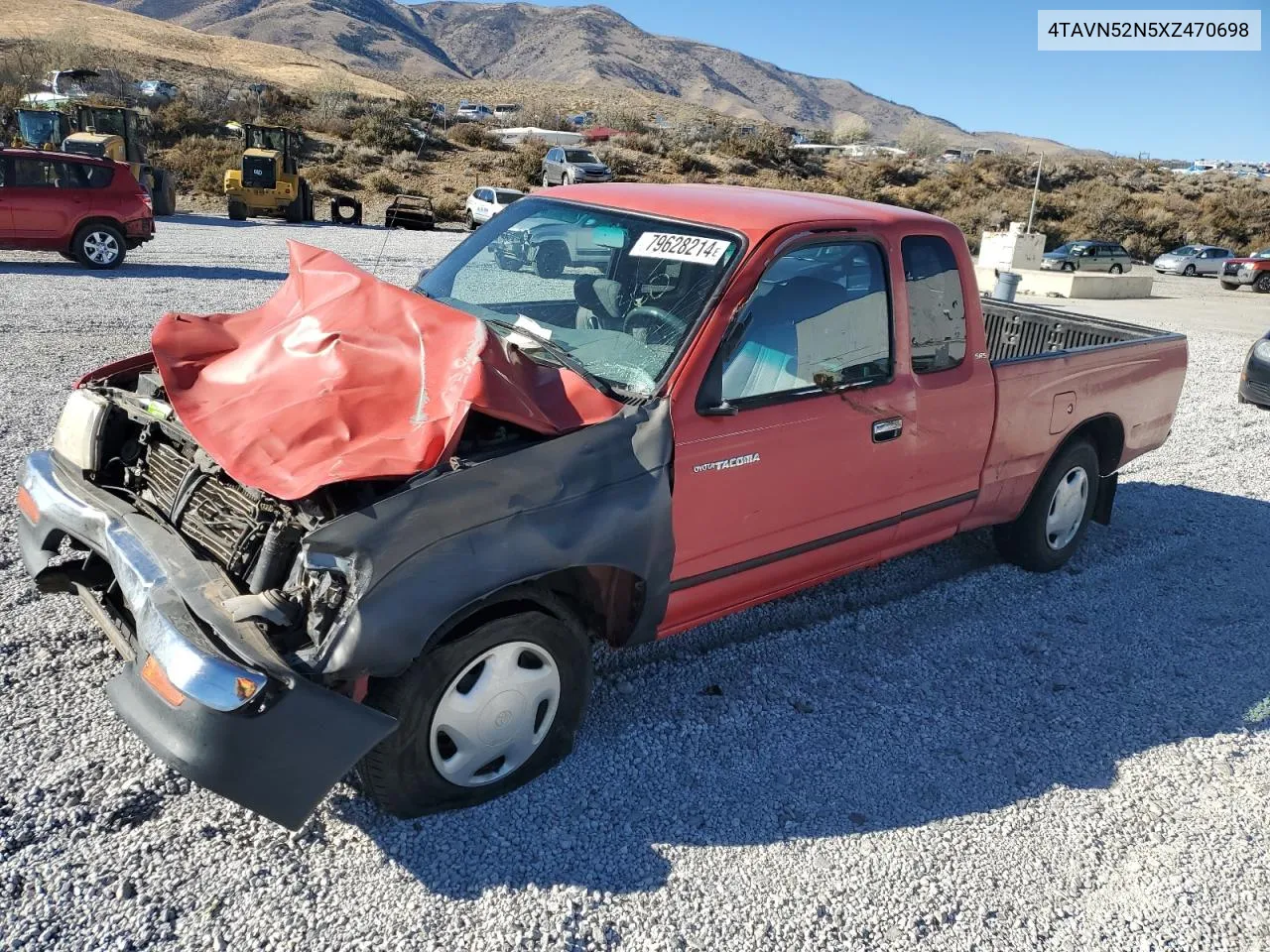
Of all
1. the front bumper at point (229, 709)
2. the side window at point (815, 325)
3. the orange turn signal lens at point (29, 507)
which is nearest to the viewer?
the front bumper at point (229, 709)

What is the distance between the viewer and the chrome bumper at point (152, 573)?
7.96 ft

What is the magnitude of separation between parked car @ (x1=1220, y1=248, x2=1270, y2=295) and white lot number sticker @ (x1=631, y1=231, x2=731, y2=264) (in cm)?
2924

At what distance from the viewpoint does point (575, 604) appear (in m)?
3.31

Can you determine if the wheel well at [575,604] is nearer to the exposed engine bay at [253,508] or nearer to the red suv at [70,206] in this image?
the exposed engine bay at [253,508]

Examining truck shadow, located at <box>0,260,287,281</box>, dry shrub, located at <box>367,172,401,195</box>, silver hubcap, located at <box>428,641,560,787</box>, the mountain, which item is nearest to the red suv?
truck shadow, located at <box>0,260,287,281</box>

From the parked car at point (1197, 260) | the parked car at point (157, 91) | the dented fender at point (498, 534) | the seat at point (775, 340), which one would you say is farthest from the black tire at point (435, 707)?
the parked car at point (157, 91)

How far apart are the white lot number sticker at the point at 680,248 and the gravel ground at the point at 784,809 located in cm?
165

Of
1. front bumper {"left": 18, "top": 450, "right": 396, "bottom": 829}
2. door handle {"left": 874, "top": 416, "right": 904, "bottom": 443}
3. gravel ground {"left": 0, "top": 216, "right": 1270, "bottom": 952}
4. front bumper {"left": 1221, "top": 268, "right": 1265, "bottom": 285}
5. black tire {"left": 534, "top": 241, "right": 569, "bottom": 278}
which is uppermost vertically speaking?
black tire {"left": 534, "top": 241, "right": 569, "bottom": 278}

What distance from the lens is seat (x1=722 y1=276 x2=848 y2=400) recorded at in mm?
3445

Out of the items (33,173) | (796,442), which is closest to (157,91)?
(33,173)

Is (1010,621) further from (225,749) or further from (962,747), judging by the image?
(225,749)

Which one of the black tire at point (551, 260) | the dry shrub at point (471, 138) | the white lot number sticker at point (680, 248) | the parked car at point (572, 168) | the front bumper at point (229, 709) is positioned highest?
the dry shrub at point (471, 138)

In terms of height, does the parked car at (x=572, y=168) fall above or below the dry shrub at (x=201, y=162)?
above

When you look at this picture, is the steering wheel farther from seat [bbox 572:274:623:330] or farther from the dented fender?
the dented fender
